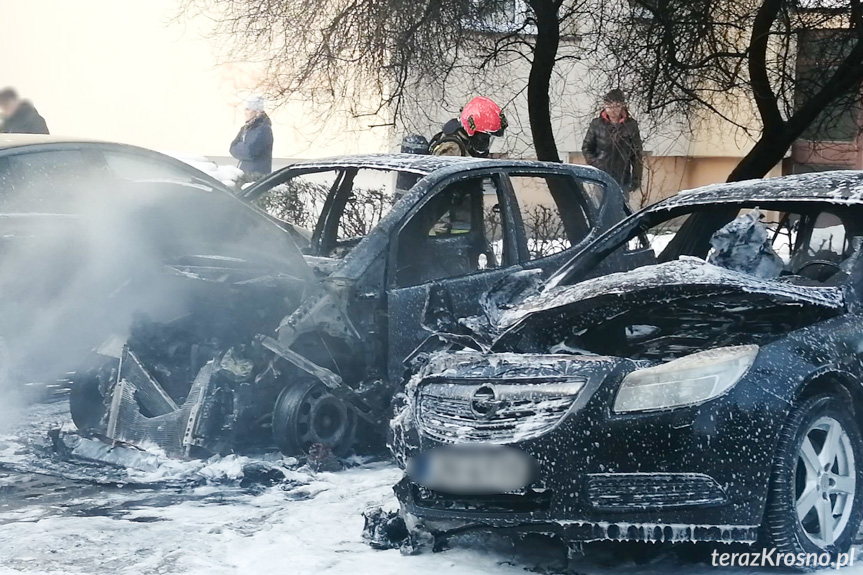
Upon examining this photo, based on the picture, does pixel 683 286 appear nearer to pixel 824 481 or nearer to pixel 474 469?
pixel 824 481

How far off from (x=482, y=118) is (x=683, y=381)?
6024 millimetres

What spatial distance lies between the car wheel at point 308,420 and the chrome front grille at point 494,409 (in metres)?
1.61

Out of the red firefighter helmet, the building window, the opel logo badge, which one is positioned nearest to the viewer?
the opel logo badge

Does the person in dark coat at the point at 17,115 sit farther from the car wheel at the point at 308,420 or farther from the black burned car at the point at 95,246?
the car wheel at the point at 308,420

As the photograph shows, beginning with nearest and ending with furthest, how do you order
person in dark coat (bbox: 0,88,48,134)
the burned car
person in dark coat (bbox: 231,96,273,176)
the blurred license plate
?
the blurred license plate < the burned car < person in dark coat (bbox: 0,88,48,134) < person in dark coat (bbox: 231,96,273,176)

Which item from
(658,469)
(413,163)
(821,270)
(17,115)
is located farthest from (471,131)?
(658,469)

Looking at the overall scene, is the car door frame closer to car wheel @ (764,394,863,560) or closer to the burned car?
the burned car

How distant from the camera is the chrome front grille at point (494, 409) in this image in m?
4.16

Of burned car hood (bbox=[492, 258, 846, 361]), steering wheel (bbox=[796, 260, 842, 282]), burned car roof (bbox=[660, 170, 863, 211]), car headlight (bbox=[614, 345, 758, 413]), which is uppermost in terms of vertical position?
burned car roof (bbox=[660, 170, 863, 211])

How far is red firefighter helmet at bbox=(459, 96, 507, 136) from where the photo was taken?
981 cm

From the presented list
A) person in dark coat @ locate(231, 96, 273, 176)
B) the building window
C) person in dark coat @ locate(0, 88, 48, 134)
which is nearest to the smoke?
person in dark coat @ locate(0, 88, 48, 134)

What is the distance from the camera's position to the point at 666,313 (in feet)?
15.6

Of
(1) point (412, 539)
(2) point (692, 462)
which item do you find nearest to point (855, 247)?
(2) point (692, 462)

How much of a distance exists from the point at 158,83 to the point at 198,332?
463 inches
